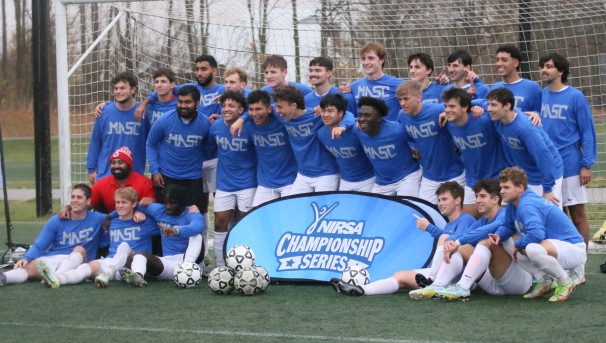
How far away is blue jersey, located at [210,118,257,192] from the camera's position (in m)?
8.38

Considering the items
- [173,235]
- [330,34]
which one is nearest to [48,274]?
[173,235]

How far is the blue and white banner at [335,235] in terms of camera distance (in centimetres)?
748

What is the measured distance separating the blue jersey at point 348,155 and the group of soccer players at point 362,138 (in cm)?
1

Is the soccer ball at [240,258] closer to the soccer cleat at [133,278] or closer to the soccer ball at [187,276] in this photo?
the soccer ball at [187,276]

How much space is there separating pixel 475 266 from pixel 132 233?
3.18m

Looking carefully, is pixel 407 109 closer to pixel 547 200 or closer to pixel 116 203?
pixel 547 200

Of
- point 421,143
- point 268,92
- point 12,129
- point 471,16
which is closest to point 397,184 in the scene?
point 421,143

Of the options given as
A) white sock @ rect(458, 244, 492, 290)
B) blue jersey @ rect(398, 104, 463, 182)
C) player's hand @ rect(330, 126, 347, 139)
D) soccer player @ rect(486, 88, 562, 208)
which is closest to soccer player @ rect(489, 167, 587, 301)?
white sock @ rect(458, 244, 492, 290)

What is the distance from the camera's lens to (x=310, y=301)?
672cm

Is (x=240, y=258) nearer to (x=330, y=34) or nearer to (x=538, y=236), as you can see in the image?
(x=538, y=236)

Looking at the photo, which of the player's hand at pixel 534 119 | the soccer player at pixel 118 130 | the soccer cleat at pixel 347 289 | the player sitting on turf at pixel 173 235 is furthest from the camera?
the soccer player at pixel 118 130

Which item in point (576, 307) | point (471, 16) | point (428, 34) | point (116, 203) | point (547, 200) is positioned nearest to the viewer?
point (576, 307)

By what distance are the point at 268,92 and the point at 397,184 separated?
4.99 ft

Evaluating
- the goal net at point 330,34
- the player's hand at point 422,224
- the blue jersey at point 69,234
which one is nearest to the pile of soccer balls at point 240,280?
the player's hand at point 422,224
